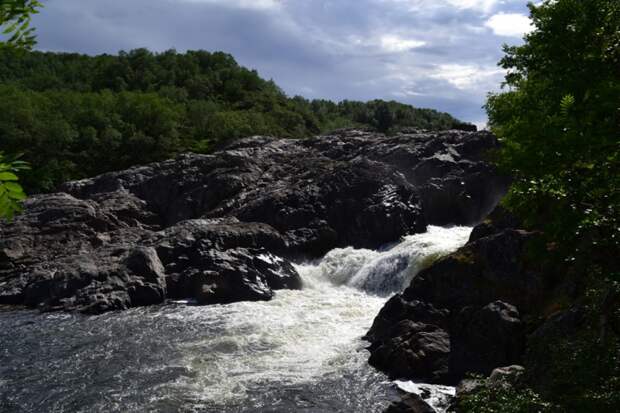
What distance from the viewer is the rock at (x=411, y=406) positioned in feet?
60.3

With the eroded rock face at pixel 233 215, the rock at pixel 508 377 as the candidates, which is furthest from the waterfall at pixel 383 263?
the rock at pixel 508 377

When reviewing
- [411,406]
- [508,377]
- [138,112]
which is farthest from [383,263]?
[138,112]

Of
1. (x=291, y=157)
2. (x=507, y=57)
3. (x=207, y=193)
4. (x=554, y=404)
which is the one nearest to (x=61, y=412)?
(x=554, y=404)

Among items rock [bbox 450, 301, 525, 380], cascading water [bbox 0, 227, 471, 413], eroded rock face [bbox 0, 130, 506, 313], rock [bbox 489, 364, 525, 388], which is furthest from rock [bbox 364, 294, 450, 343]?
eroded rock face [bbox 0, 130, 506, 313]

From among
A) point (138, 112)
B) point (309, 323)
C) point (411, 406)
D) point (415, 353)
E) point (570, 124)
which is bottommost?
point (309, 323)

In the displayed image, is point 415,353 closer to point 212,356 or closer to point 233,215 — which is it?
point 212,356

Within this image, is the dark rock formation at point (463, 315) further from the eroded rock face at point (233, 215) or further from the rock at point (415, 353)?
the eroded rock face at point (233, 215)

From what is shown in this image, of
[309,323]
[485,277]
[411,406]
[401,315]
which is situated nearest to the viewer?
[411,406]

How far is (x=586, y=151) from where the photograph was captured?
12.9 metres

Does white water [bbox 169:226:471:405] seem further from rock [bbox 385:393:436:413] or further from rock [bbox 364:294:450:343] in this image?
rock [bbox 385:393:436:413]

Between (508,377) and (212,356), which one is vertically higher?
(508,377)

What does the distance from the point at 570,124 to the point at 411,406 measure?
1108 centimetres

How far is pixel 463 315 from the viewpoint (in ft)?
75.8

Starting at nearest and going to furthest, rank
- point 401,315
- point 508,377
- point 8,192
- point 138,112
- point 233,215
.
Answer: point 8,192, point 508,377, point 401,315, point 233,215, point 138,112
